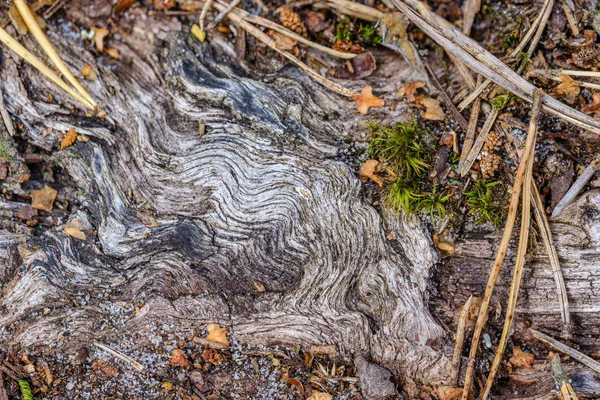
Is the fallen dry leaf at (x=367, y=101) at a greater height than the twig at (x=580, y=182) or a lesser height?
greater

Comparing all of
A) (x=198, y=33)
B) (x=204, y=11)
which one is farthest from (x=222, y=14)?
(x=198, y=33)

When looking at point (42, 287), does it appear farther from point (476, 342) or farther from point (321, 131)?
point (476, 342)

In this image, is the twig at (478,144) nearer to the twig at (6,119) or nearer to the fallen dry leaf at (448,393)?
the fallen dry leaf at (448,393)

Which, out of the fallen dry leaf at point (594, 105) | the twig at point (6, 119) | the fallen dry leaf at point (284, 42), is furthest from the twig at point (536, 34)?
the twig at point (6, 119)

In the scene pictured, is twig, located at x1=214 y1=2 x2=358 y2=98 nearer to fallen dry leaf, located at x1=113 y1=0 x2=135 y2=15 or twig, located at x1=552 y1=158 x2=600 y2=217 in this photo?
fallen dry leaf, located at x1=113 y1=0 x2=135 y2=15

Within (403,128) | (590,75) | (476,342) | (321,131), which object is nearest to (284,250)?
(321,131)

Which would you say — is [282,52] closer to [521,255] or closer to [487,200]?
[487,200]

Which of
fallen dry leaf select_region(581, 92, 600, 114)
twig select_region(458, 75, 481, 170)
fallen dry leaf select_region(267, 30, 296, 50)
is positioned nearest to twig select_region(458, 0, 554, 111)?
twig select_region(458, 75, 481, 170)
